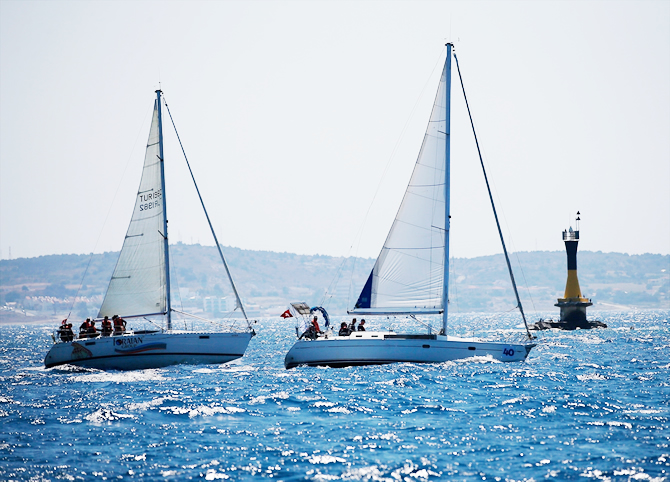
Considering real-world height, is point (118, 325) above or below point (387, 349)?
above

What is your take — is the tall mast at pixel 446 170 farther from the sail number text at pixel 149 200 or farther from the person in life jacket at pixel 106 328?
the person in life jacket at pixel 106 328

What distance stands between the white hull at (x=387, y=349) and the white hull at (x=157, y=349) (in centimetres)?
377

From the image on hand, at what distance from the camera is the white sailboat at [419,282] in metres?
30.1

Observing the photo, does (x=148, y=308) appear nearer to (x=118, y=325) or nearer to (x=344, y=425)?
(x=118, y=325)

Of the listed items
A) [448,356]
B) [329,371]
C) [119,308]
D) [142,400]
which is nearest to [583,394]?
[448,356]

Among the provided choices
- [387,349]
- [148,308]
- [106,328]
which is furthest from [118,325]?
[387,349]

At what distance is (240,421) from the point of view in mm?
19328

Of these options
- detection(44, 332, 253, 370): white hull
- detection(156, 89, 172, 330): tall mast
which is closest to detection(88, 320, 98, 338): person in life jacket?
detection(44, 332, 253, 370): white hull

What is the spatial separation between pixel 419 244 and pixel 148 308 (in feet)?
40.0

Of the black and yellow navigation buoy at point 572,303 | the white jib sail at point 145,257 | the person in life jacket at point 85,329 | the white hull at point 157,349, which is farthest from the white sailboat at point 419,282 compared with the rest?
the black and yellow navigation buoy at point 572,303

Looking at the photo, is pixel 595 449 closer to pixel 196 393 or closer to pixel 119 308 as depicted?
pixel 196 393

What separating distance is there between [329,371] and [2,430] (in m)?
14.1

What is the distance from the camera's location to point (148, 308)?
34062 millimetres

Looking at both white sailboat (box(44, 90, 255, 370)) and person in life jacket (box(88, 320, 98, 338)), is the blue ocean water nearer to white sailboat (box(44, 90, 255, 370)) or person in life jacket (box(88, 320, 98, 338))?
white sailboat (box(44, 90, 255, 370))
